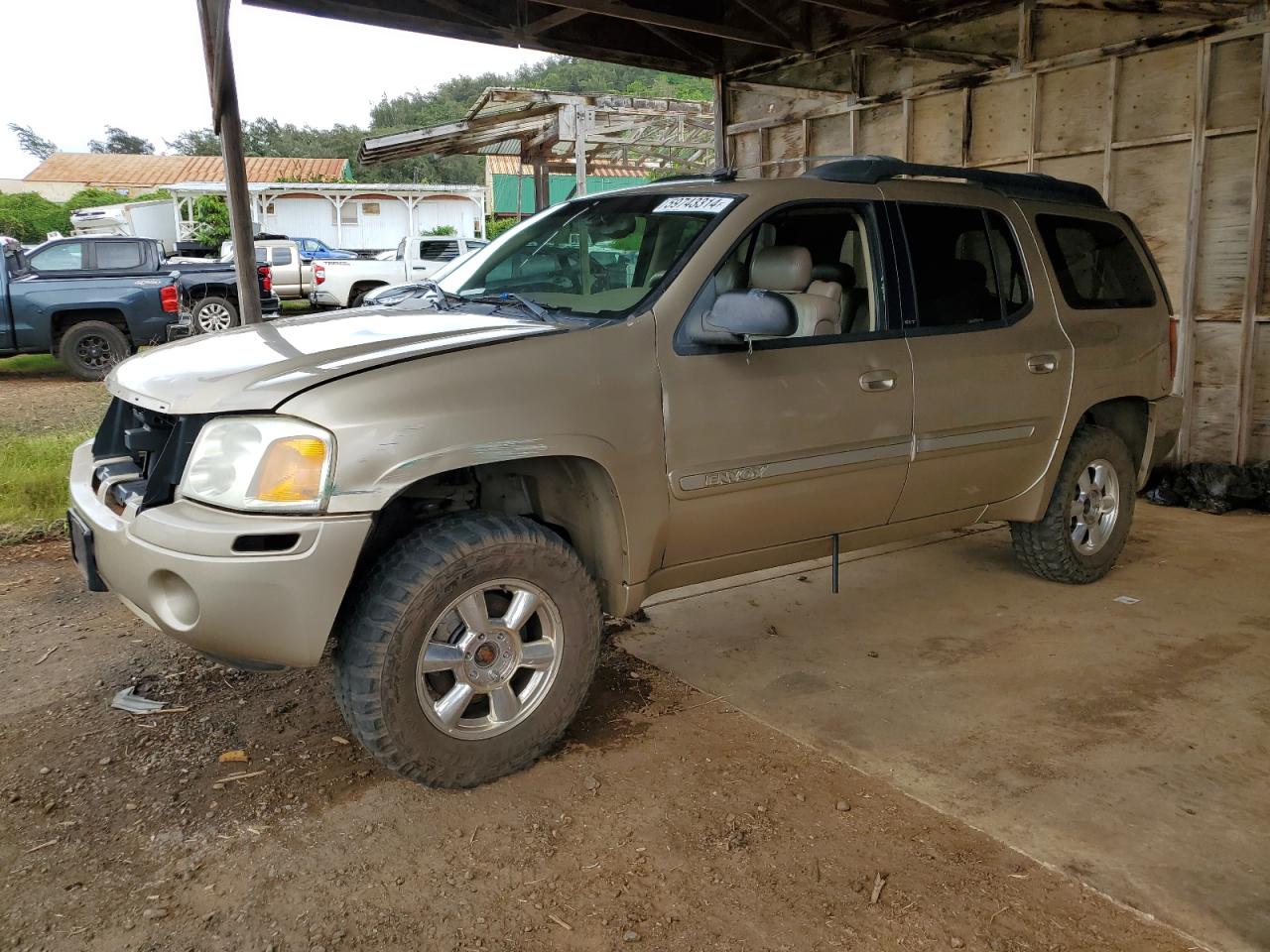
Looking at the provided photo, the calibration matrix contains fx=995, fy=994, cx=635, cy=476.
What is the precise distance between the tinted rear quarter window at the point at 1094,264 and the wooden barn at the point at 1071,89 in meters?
2.50

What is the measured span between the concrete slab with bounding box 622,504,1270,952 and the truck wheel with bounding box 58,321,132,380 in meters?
10.3

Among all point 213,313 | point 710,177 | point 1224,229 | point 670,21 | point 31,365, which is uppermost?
point 670,21

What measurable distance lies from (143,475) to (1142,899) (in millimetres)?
3231

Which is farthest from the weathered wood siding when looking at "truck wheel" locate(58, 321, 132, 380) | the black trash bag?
"truck wheel" locate(58, 321, 132, 380)

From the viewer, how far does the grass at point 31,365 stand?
13.4 meters

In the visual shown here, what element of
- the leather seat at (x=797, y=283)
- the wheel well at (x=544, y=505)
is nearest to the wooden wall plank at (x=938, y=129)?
the leather seat at (x=797, y=283)

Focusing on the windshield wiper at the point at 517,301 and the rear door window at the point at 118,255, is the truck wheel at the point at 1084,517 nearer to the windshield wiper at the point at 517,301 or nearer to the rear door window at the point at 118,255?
the windshield wiper at the point at 517,301

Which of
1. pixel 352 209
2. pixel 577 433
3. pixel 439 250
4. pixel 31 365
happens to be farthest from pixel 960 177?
pixel 352 209

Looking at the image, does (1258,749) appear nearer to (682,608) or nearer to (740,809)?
(740,809)

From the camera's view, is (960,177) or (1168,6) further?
(1168,6)

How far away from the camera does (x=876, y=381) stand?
12.7 feet

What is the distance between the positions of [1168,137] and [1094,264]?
3174 mm

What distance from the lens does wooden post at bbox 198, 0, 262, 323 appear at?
6074 mm

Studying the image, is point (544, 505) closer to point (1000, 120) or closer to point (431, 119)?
point (1000, 120)
